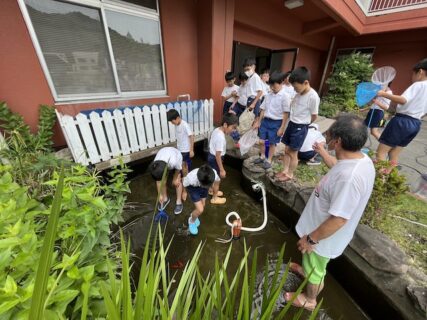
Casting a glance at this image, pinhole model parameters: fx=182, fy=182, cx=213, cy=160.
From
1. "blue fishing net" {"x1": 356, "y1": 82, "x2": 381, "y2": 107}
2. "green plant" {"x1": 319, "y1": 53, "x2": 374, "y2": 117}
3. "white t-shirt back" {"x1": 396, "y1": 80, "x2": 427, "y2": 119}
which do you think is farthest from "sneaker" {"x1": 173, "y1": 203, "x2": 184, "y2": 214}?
"green plant" {"x1": 319, "y1": 53, "x2": 374, "y2": 117}

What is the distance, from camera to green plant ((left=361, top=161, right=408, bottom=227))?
1.97 meters

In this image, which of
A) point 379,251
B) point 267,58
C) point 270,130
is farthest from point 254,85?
point 267,58

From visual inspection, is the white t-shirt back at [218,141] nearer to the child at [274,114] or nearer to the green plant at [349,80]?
the child at [274,114]

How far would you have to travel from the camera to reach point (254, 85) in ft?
13.4

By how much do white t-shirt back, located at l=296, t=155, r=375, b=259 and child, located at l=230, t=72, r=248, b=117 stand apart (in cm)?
330

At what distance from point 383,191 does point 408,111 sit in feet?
4.37

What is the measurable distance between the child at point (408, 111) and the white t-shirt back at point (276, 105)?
1233 millimetres

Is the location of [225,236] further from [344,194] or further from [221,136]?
[344,194]

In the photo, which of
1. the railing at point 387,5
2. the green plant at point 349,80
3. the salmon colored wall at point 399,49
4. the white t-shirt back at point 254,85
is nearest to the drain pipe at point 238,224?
the white t-shirt back at point 254,85

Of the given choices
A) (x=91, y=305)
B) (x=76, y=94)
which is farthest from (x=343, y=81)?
(x=91, y=305)

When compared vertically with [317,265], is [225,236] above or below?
below

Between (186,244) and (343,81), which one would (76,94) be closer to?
(186,244)

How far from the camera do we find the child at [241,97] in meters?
4.29

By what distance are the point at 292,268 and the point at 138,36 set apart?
486cm
